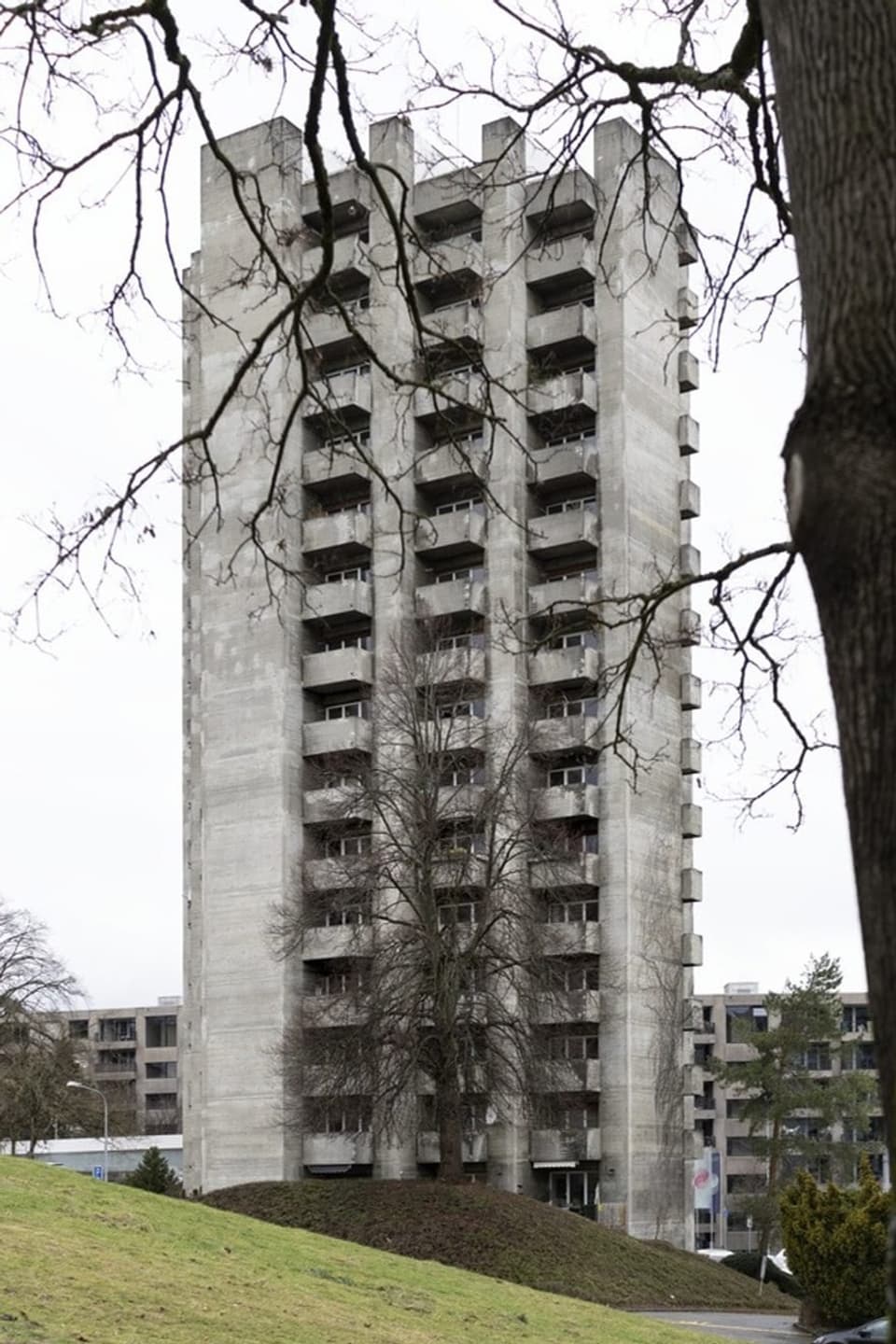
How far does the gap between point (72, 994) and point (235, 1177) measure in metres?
10.3

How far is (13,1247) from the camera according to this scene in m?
15.9

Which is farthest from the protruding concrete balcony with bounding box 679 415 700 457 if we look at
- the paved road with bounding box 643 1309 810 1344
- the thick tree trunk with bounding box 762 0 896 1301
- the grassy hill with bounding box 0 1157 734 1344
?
the thick tree trunk with bounding box 762 0 896 1301

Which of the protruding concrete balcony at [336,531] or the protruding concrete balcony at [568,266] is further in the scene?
the protruding concrete balcony at [336,531]

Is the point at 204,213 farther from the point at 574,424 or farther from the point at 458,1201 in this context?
the point at 458,1201

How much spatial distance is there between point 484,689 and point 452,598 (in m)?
3.55

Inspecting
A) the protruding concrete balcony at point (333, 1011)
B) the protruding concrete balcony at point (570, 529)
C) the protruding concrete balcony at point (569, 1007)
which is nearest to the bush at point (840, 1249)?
the protruding concrete balcony at point (569, 1007)

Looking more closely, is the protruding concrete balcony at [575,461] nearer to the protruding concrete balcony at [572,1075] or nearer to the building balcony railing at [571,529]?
the building balcony railing at [571,529]

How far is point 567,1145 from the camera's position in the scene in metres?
52.3

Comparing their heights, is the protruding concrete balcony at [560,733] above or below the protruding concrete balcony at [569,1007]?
above

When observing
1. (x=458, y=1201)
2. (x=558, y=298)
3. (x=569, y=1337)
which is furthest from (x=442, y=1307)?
(x=558, y=298)

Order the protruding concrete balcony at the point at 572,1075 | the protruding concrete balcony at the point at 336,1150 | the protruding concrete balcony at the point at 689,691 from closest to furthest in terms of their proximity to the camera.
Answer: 1. the protruding concrete balcony at the point at 572,1075
2. the protruding concrete balcony at the point at 336,1150
3. the protruding concrete balcony at the point at 689,691

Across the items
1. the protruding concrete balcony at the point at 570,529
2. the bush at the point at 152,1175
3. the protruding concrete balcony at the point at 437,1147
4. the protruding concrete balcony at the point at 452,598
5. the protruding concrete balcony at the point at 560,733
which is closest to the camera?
the bush at the point at 152,1175

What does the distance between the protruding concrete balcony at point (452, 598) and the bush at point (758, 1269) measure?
2098 cm

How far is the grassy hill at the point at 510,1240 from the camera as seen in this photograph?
36.7 meters
